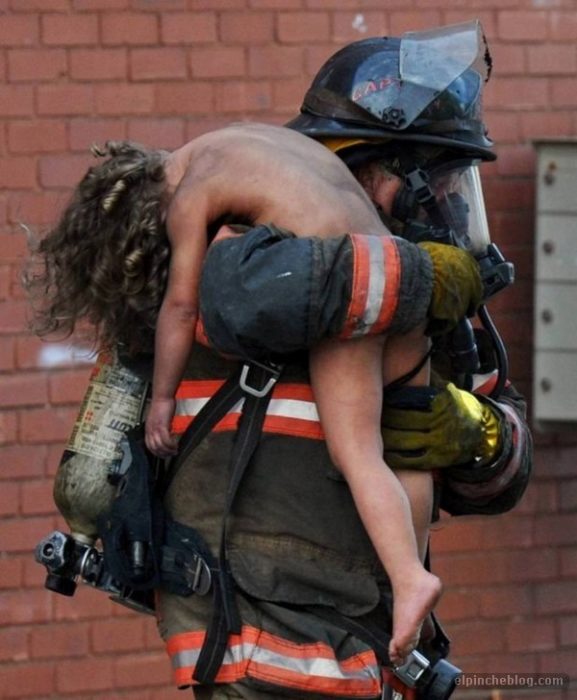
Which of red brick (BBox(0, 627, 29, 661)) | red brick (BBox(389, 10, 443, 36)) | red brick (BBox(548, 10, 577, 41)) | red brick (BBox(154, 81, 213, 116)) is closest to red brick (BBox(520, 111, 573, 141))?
red brick (BBox(548, 10, 577, 41))

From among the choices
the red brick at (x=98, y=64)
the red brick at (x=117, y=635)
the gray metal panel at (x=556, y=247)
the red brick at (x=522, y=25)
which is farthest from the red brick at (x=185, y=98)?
the red brick at (x=117, y=635)

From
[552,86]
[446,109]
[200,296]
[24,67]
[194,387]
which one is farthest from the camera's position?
[552,86]

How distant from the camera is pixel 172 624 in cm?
278

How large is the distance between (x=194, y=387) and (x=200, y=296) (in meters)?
0.23

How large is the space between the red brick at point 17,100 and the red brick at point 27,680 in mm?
1658

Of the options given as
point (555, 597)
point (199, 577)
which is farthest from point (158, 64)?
point (199, 577)

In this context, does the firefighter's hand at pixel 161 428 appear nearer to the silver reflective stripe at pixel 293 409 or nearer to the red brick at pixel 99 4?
the silver reflective stripe at pixel 293 409

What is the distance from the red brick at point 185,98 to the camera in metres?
4.66

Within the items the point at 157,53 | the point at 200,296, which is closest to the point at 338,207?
the point at 200,296

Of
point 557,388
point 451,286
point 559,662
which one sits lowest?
point 559,662

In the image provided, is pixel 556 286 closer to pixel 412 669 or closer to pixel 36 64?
pixel 36 64

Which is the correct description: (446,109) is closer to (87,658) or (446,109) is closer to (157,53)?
(157,53)

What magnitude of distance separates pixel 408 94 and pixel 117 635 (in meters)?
2.35

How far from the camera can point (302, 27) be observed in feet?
15.5
